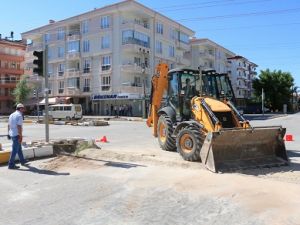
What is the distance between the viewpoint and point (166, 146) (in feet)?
46.1

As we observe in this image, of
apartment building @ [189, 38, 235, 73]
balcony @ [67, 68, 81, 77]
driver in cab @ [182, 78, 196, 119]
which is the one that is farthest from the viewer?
apartment building @ [189, 38, 235, 73]

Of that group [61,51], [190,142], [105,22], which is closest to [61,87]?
[61,51]

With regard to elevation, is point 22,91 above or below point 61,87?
below

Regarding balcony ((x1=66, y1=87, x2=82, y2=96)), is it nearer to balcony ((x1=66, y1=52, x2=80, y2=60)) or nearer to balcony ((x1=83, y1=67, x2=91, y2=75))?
balcony ((x1=83, y1=67, x2=91, y2=75))

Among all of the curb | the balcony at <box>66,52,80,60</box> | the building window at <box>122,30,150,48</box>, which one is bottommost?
the curb

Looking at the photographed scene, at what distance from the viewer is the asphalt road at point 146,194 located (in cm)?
634

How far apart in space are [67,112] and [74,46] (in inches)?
715

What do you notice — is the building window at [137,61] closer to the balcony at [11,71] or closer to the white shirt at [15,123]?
the balcony at [11,71]

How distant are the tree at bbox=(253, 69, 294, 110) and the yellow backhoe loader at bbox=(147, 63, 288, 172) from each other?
73.9 m

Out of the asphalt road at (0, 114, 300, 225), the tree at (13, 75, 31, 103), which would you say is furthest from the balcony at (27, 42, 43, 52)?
the asphalt road at (0, 114, 300, 225)

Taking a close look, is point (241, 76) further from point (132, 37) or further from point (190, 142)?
point (190, 142)

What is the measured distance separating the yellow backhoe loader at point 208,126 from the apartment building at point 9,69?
2569 inches

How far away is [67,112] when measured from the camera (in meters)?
46.2

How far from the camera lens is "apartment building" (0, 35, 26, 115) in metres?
77.1
